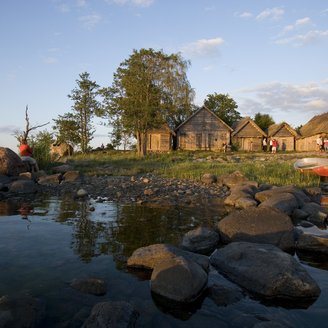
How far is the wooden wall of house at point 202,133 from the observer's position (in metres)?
35.7

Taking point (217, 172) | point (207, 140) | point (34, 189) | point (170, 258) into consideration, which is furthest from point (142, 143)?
point (170, 258)

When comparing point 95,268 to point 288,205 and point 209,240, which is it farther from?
point 288,205

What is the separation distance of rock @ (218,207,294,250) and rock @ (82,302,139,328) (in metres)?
2.98

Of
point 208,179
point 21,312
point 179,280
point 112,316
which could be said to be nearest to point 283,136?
point 208,179

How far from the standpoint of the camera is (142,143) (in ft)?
103

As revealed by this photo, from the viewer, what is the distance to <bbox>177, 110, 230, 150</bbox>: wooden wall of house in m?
35.7

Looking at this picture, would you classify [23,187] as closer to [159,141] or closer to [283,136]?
[159,141]

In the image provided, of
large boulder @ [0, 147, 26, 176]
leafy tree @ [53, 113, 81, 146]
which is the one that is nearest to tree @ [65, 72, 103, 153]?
leafy tree @ [53, 113, 81, 146]

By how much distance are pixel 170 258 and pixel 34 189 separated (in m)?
8.86

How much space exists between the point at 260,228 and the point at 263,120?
4752 cm

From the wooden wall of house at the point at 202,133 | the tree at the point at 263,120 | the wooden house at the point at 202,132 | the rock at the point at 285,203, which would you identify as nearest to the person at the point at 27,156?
the rock at the point at 285,203

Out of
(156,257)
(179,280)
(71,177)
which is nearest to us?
(179,280)

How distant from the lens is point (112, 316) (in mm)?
3029

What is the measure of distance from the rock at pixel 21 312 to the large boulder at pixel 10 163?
11.4m
